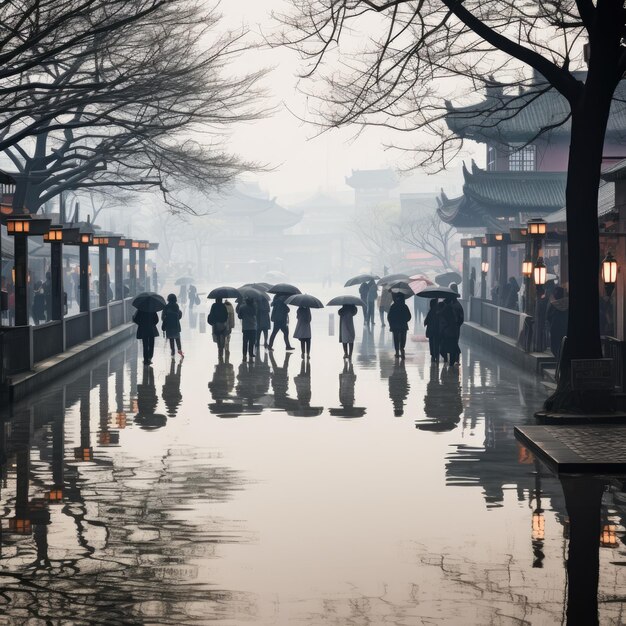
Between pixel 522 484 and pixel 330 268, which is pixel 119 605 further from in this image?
pixel 330 268

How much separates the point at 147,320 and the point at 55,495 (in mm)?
15523

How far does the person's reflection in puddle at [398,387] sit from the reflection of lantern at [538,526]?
23.5 feet

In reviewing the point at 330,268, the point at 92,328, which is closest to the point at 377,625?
the point at 92,328

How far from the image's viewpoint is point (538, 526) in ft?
31.9

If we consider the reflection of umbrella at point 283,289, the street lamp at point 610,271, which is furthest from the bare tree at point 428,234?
the street lamp at point 610,271

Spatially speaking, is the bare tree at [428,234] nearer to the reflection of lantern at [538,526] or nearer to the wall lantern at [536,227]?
the wall lantern at [536,227]

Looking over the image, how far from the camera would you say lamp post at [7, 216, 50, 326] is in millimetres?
22016

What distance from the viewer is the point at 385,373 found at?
24453mm

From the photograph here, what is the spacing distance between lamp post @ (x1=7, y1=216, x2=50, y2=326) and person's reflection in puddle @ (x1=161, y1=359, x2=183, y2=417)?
2.80m

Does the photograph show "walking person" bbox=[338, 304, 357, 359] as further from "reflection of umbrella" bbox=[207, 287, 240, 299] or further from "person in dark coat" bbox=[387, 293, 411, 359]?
"reflection of umbrella" bbox=[207, 287, 240, 299]

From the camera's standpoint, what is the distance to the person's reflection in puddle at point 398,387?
18375 mm

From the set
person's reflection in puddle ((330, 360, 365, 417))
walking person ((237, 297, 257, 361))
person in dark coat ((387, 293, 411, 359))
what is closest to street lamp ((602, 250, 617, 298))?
person's reflection in puddle ((330, 360, 365, 417))

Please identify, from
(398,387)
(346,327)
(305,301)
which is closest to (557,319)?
(398,387)

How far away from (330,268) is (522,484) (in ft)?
366
